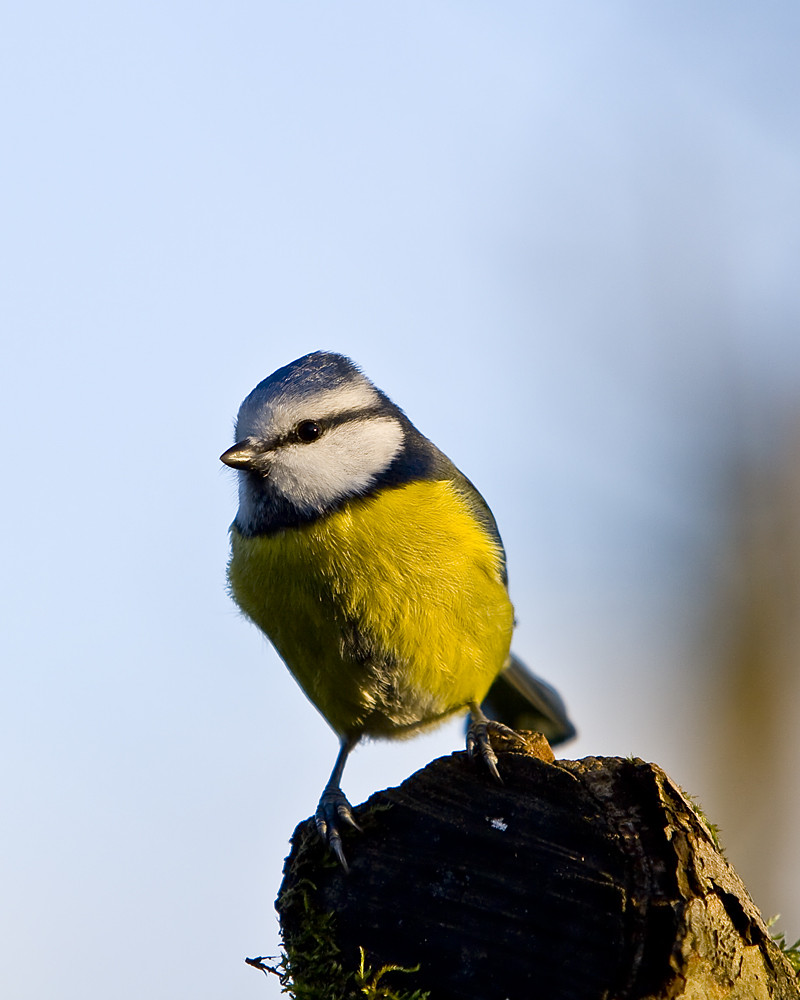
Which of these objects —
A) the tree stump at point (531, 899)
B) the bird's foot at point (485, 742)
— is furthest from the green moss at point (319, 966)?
the bird's foot at point (485, 742)

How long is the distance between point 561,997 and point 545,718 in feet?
9.30

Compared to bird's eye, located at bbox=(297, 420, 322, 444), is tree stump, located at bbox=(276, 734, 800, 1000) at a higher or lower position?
lower

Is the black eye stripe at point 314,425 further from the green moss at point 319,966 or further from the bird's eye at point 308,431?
the green moss at point 319,966

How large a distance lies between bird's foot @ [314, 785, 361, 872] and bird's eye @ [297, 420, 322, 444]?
138cm

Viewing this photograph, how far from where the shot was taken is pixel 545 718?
5.02 meters

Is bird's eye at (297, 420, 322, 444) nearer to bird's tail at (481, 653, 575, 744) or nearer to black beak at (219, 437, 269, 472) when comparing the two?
black beak at (219, 437, 269, 472)

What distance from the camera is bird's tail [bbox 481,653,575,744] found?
197 inches

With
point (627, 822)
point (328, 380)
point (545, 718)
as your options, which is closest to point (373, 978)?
point (627, 822)

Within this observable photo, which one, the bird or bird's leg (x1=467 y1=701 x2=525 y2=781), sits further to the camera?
the bird

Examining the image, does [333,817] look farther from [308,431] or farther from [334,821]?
[308,431]

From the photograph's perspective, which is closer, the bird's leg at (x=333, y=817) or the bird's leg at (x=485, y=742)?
the bird's leg at (x=485, y=742)

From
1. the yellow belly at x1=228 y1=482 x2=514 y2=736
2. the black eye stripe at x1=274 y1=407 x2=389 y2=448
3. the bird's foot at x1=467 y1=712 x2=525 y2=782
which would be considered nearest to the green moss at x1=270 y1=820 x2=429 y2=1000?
the bird's foot at x1=467 y1=712 x2=525 y2=782

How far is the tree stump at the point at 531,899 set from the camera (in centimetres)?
218

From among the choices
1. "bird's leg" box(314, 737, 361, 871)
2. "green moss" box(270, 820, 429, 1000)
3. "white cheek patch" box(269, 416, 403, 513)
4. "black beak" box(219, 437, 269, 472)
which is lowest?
"green moss" box(270, 820, 429, 1000)
